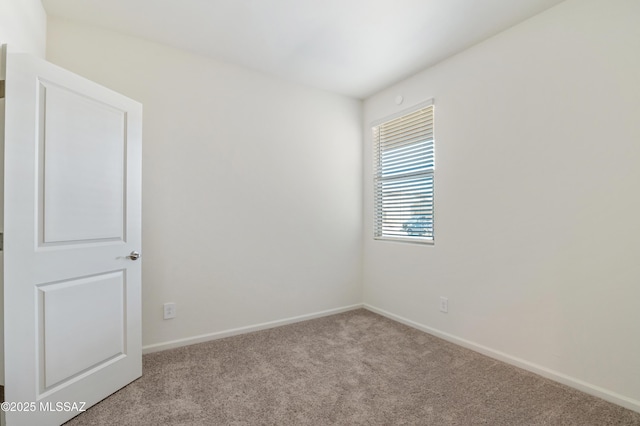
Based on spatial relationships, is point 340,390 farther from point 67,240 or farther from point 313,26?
point 313,26

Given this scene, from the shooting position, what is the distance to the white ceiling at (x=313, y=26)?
212cm

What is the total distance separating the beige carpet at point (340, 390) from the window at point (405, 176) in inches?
46.5

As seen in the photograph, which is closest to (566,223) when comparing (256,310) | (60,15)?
(256,310)

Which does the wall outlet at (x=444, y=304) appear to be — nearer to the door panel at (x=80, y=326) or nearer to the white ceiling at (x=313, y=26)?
the white ceiling at (x=313, y=26)

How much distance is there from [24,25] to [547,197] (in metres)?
3.57

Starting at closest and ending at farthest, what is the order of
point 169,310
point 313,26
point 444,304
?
point 313,26, point 169,310, point 444,304

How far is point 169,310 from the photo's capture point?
2.60 metres

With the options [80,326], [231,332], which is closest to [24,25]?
[80,326]

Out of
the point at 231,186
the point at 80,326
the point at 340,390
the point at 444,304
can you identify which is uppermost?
the point at 231,186

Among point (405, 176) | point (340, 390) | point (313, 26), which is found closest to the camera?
point (340, 390)

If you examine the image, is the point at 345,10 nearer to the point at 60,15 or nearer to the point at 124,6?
the point at 124,6

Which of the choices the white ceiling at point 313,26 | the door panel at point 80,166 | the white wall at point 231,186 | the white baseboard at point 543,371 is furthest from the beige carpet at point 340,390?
the white ceiling at point 313,26

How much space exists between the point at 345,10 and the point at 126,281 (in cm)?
244

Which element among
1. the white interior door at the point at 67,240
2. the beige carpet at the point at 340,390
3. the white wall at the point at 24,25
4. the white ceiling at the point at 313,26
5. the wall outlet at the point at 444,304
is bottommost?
the beige carpet at the point at 340,390
